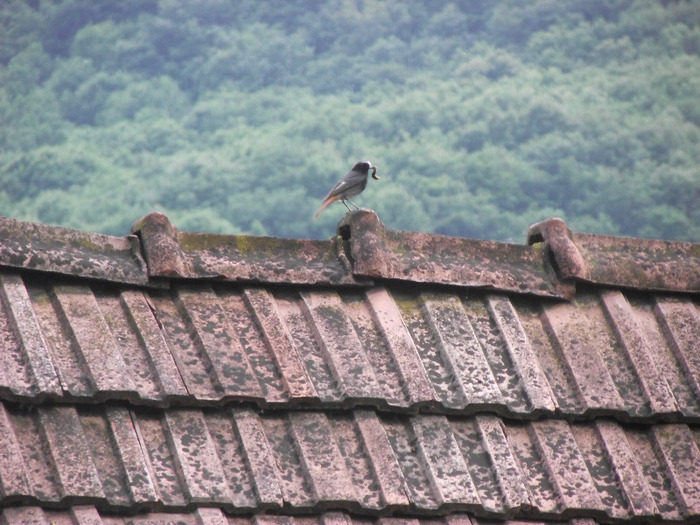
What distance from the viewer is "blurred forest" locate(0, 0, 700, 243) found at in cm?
1234

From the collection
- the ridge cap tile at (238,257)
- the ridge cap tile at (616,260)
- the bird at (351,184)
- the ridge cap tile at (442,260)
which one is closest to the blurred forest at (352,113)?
the bird at (351,184)

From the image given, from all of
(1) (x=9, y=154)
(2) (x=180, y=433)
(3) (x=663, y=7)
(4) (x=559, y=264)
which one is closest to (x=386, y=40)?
(3) (x=663, y=7)

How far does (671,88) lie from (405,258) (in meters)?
13.7

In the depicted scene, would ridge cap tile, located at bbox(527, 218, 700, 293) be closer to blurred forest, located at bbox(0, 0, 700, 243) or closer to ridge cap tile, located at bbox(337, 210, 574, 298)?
ridge cap tile, located at bbox(337, 210, 574, 298)

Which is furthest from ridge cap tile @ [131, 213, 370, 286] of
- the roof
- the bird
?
the bird

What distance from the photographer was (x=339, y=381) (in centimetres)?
308

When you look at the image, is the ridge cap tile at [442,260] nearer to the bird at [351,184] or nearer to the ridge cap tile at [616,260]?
the ridge cap tile at [616,260]

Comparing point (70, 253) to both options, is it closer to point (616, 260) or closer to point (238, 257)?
point (238, 257)

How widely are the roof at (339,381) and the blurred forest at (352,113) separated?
23.7ft

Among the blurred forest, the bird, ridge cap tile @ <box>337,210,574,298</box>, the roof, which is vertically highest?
the blurred forest

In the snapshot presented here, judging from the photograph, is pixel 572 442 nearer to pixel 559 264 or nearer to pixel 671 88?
pixel 559 264

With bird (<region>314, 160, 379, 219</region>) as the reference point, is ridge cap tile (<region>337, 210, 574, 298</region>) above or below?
below

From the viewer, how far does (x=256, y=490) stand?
269cm

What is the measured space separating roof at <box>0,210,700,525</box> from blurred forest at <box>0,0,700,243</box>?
7.22 m
